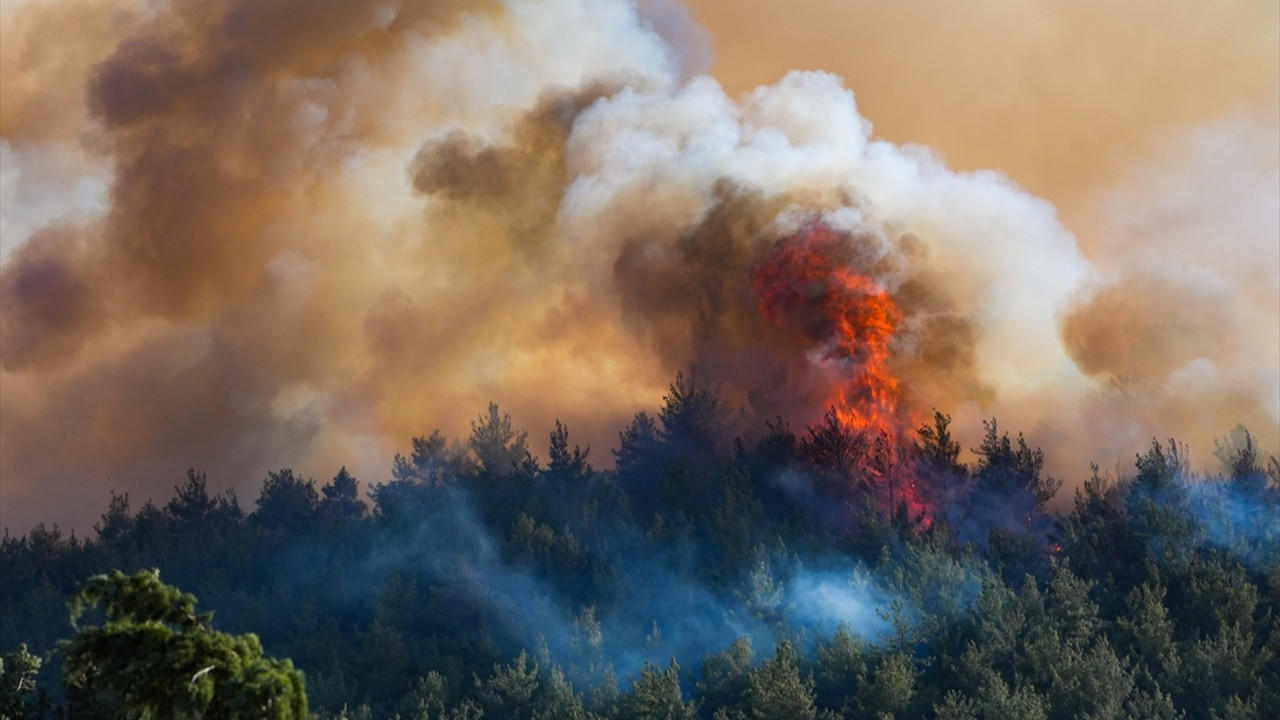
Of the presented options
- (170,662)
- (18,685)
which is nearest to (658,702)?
(18,685)

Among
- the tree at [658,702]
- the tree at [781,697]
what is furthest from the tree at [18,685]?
the tree at [658,702]

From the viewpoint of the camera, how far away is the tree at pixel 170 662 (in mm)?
27562

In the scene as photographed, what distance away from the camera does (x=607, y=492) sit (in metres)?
166

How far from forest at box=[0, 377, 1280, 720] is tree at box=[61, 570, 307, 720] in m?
46.5

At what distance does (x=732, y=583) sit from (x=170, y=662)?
108m

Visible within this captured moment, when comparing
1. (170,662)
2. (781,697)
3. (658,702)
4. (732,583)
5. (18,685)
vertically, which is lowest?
(170,662)

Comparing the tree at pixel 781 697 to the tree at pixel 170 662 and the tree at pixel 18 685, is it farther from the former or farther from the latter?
the tree at pixel 170 662

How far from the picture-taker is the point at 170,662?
2838 cm

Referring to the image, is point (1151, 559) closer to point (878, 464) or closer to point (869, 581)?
point (869, 581)

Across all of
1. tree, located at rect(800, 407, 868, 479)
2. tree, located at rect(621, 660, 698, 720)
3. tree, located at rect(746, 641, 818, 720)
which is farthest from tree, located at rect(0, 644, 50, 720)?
tree, located at rect(800, 407, 868, 479)

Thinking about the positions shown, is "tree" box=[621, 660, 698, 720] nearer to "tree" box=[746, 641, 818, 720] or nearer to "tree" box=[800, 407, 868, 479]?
"tree" box=[746, 641, 818, 720]

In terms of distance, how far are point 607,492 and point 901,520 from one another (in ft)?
122

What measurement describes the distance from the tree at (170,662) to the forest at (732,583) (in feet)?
153

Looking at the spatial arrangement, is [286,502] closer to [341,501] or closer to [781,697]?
[341,501]
